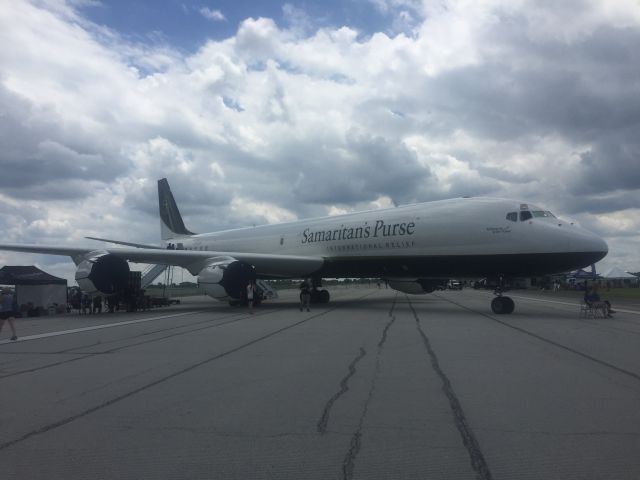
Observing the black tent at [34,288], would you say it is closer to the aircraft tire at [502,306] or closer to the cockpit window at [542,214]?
the aircraft tire at [502,306]

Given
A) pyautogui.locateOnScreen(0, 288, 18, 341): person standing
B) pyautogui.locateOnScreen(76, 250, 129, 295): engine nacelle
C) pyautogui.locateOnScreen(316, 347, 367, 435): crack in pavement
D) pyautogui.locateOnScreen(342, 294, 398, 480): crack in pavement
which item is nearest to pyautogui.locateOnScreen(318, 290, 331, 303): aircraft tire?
pyautogui.locateOnScreen(76, 250, 129, 295): engine nacelle

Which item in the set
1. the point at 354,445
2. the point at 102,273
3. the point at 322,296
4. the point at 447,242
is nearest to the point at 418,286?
the point at 322,296

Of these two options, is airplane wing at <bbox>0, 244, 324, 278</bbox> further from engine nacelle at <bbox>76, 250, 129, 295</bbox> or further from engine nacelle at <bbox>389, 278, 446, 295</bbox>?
engine nacelle at <bbox>389, 278, 446, 295</bbox>

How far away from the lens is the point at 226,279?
802 inches

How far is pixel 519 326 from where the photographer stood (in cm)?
1385

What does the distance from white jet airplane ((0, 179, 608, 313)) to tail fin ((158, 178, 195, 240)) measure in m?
8.96

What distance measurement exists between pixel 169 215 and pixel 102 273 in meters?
15.0

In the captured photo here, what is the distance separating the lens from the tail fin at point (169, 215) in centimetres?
3484

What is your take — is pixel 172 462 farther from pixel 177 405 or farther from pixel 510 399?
pixel 510 399

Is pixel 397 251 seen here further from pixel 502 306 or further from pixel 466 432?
pixel 466 432

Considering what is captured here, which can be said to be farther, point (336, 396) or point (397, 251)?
point (397, 251)

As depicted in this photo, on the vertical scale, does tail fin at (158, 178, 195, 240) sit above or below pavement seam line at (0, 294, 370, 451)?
above

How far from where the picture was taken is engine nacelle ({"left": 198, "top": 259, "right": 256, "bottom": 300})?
20.3 metres

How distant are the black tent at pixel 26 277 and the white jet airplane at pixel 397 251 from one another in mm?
2250
